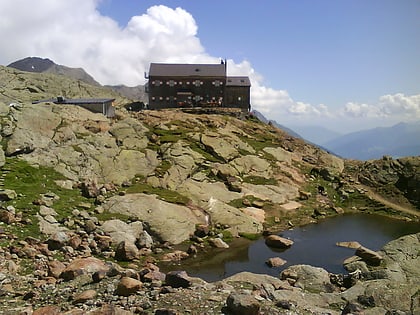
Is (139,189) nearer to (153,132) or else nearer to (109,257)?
(109,257)

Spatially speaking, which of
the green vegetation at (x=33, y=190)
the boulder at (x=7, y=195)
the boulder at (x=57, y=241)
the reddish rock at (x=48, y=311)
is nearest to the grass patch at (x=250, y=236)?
the green vegetation at (x=33, y=190)

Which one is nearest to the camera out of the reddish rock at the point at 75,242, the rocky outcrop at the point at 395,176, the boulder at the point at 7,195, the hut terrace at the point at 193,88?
the reddish rock at the point at 75,242

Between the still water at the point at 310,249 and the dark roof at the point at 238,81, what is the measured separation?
72.0 metres

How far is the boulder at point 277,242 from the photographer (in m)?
50.0

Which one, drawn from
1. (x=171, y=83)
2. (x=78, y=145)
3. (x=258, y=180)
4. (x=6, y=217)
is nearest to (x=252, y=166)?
(x=258, y=180)

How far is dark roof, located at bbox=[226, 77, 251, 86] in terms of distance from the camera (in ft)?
427

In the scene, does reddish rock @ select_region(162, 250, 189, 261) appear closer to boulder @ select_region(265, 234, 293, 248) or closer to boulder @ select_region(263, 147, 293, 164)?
boulder @ select_region(265, 234, 293, 248)

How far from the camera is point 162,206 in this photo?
164 ft

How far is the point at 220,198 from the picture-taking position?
6100 cm

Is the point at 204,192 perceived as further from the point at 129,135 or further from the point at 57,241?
the point at 57,241

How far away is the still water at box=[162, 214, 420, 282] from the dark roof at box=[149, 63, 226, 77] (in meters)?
74.2

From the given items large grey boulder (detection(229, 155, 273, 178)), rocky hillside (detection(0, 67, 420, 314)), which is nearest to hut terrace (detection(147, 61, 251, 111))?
rocky hillside (detection(0, 67, 420, 314))

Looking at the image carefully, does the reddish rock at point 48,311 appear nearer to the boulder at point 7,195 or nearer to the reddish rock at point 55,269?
Answer: the reddish rock at point 55,269

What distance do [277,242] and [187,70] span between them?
3521 inches
